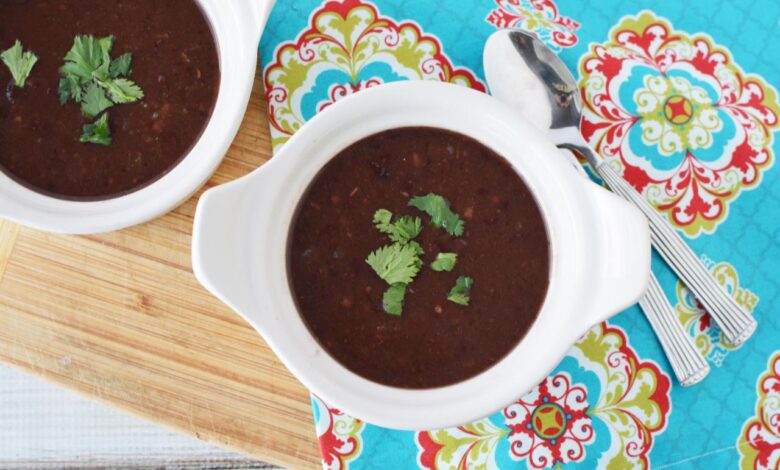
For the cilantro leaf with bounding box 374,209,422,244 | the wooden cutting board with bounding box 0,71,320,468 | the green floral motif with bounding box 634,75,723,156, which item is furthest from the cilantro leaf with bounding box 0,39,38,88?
the green floral motif with bounding box 634,75,723,156

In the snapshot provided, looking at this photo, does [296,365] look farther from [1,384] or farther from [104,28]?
[1,384]

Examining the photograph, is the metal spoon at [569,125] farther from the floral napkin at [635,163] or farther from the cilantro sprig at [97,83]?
the cilantro sprig at [97,83]

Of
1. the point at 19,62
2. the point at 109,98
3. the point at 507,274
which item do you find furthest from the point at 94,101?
the point at 507,274

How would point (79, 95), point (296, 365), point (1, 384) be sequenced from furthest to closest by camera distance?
1. point (1, 384)
2. point (79, 95)
3. point (296, 365)

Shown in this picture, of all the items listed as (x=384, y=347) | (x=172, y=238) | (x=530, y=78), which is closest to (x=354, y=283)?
(x=384, y=347)

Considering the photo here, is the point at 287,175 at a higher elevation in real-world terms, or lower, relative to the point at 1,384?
higher

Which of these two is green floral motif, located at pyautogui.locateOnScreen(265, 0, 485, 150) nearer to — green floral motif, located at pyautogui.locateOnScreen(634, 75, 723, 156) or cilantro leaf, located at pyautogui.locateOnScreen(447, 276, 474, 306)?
green floral motif, located at pyautogui.locateOnScreen(634, 75, 723, 156)

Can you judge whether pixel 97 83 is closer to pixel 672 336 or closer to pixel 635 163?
→ pixel 635 163
